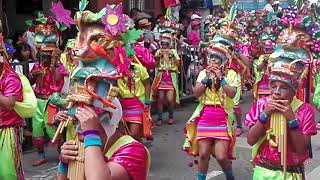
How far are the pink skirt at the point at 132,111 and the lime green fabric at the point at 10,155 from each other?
206cm

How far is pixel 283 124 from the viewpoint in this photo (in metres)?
4.71

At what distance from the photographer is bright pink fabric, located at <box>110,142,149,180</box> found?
10.8 ft

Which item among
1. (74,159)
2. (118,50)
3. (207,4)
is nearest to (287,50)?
(118,50)

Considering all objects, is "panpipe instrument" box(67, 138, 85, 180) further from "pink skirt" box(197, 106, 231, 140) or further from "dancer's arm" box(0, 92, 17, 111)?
"pink skirt" box(197, 106, 231, 140)

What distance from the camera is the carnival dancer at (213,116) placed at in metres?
7.18

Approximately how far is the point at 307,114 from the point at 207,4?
50.1 feet

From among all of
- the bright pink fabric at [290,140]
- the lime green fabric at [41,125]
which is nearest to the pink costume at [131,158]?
the bright pink fabric at [290,140]

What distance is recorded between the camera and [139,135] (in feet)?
25.5

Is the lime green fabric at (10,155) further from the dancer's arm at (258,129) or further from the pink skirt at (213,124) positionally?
the pink skirt at (213,124)

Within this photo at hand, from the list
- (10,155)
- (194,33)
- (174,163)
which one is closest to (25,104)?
(10,155)

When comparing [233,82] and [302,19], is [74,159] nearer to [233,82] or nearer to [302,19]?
[302,19]

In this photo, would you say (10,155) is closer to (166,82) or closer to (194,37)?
(166,82)

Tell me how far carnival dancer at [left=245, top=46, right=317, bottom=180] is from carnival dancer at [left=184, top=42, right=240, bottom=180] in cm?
213

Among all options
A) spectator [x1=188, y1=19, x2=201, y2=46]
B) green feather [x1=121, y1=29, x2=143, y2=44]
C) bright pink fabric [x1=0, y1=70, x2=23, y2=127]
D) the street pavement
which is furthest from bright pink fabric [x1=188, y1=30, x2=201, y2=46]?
green feather [x1=121, y1=29, x2=143, y2=44]
